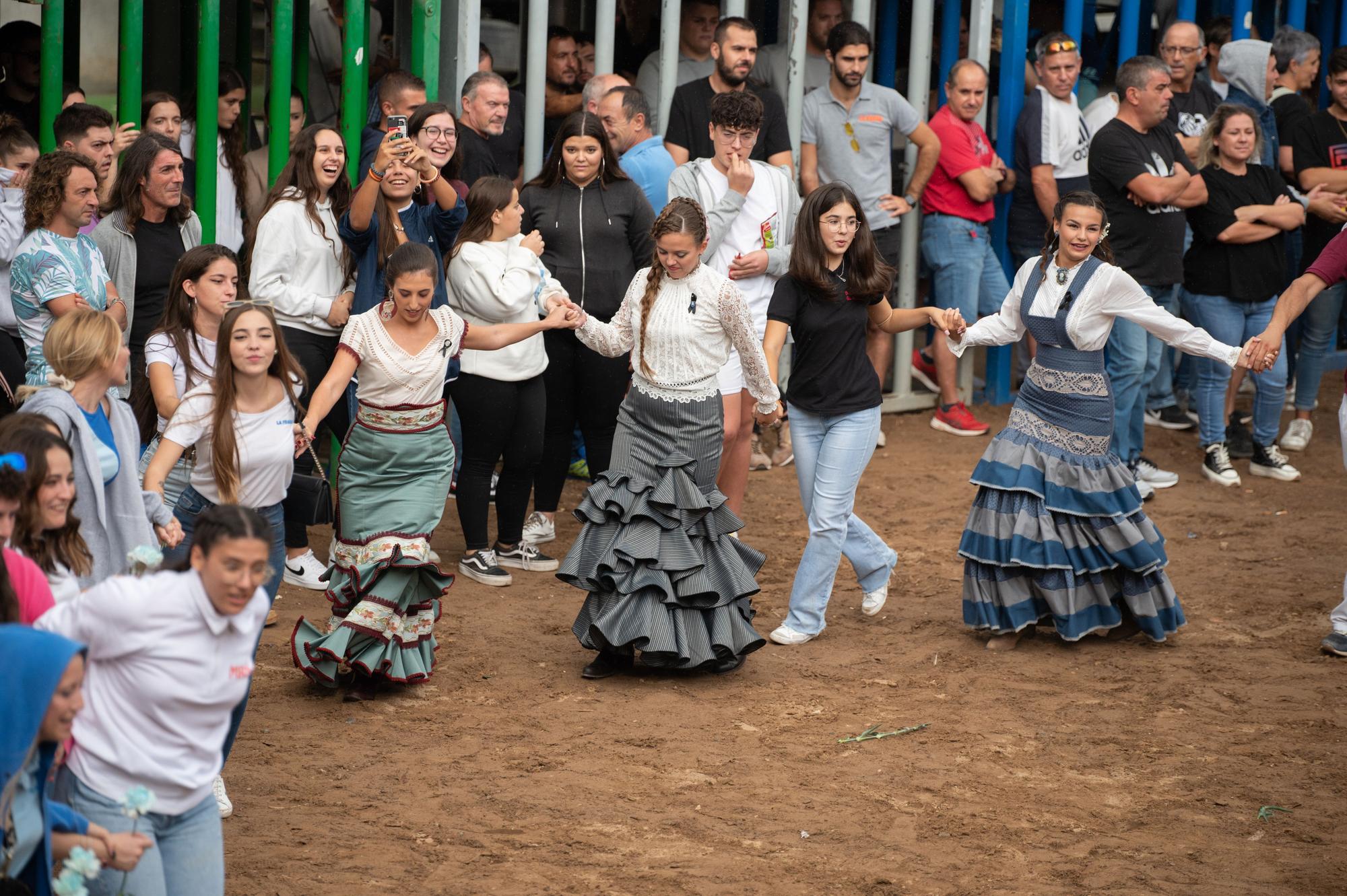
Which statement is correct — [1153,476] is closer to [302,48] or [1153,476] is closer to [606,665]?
[606,665]

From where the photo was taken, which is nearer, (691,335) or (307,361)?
(691,335)

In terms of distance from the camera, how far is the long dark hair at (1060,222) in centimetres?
649

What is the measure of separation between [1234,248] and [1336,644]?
3.53 m

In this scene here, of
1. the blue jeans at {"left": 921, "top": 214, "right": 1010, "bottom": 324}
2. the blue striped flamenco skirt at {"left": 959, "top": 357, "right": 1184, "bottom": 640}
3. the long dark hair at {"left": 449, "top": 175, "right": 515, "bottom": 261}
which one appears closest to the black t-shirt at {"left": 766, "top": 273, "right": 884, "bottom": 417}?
the blue striped flamenco skirt at {"left": 959, "top": 357, "right": 1184, "bottom": 640}

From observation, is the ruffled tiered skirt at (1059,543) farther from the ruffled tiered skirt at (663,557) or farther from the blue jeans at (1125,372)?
the blue jeans at (1125,372)

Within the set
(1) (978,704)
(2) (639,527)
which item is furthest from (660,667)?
(1) (978,704)

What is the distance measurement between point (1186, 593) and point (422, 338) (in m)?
3.84

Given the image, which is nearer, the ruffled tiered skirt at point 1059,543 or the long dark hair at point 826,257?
the long dark hair at point 826,257

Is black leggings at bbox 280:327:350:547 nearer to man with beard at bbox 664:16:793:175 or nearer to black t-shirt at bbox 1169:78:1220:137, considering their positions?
→ man with beard at bbox 664:16:793:175

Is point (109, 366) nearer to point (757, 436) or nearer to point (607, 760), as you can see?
→ point (607, 760)

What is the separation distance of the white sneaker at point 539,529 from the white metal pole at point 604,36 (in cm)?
272

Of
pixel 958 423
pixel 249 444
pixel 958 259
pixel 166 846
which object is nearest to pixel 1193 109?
pixel 958 259

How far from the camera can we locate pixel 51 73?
7438mm

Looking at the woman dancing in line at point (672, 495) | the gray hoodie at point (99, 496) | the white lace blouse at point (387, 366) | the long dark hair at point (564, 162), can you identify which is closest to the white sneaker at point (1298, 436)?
the long dark hair at point (564, 162)
